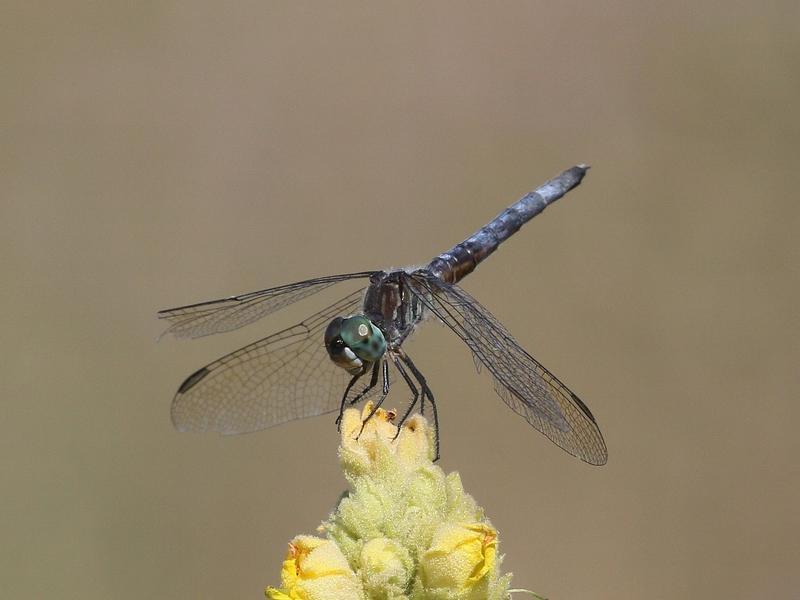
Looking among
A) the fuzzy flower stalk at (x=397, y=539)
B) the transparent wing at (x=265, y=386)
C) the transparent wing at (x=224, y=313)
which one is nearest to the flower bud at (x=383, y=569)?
the fuzzy flower stalk at (x=397, y=539)

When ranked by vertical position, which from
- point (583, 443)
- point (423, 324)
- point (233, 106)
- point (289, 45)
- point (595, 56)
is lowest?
point (583, 443)

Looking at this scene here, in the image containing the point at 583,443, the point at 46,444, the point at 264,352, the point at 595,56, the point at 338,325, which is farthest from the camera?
the point at 595,56

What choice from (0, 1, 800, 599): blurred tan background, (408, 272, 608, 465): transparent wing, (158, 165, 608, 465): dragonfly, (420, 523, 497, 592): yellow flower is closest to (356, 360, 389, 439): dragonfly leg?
(158, 165, 608, 465): dragonfly

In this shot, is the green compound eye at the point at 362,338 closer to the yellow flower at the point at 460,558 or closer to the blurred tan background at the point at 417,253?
the yellow flower at the point at 460,558

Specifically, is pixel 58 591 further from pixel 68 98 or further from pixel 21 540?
pixel 68 98

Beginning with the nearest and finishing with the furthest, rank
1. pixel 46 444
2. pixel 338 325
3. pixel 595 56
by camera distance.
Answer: pixel 338 325 < pixel 46 444 < pixel 595 56

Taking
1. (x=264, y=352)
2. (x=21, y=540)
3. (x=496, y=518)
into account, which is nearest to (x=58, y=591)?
(x=21, y=540)

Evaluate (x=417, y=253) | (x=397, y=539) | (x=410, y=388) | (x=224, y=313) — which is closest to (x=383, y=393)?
(x=410, y=388)

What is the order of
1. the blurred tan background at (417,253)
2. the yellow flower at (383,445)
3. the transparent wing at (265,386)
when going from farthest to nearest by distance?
the blurred tan background at (417,253), the transparent wing at (265,386), the yellow flower at (383,445)
